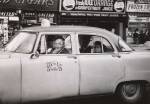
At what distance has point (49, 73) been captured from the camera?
8.09 metres

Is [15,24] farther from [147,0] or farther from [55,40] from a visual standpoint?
[55,40]

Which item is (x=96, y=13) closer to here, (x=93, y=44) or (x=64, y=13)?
(x=64, y=13)

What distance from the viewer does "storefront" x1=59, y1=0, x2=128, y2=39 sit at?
1720 cm

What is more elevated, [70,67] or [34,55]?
[34,55]

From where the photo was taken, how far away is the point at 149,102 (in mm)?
9148

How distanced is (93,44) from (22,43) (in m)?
1.36

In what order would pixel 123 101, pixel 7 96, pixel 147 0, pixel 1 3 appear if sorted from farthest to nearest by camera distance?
pixel 147 0 < pixel 1 3 < pixel 123 101 < pixel 7 96

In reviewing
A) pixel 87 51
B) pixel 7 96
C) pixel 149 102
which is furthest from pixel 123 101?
pixel 7 96

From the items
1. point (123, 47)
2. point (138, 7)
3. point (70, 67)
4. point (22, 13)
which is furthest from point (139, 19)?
point (70, 67)

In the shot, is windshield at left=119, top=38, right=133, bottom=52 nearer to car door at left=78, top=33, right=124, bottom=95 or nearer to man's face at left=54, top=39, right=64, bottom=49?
car door at left=78, top=33, right=124, bottom=95

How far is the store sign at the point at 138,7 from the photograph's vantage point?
18.1 m

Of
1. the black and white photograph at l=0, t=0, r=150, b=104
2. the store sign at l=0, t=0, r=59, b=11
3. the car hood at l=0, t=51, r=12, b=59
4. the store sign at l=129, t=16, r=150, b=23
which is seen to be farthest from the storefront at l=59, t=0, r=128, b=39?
the car hood at l=0, t=51, r=12, b=59

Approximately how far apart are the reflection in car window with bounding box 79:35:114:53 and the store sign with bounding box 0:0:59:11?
27.2 feet

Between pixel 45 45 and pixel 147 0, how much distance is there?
1084 cm
